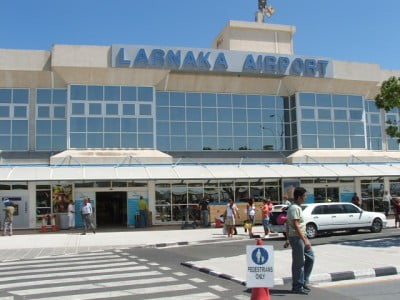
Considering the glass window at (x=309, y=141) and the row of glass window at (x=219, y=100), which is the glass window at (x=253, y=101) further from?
the glass window at (x=309, y=141)

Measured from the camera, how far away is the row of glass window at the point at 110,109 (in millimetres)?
29531

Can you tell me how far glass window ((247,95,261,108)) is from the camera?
32.8 meters

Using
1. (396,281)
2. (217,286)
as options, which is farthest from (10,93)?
(396,281)

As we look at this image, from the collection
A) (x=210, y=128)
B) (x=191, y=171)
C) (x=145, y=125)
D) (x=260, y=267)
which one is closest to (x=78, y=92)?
(x=145, y=125)

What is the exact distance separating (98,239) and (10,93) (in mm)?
12022

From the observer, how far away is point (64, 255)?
1684cm

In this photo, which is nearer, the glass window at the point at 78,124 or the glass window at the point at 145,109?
the glass window at the point at 78,124

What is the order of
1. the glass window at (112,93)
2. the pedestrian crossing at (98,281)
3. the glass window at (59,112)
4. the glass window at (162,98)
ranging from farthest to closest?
the glass window at (162,98) → the glass window at (112,93) → the glass window at (59,112) → the pedestrian crossing at (98,281)

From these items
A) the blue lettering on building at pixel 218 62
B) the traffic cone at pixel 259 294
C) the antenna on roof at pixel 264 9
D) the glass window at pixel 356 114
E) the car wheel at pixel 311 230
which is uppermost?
the antenna on roof at pixel 264 9

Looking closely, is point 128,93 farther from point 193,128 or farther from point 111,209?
point 111,209

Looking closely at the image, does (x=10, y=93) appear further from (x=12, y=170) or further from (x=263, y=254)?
(x=263, y=254)

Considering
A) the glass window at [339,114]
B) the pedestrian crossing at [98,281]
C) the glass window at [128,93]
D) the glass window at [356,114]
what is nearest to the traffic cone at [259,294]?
the pedestrian crossing at [98,281]

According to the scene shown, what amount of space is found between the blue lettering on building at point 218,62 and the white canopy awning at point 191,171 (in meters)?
5.78

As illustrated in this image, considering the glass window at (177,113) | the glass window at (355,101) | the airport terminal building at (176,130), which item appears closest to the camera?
the airport terminal building at (176,130)
